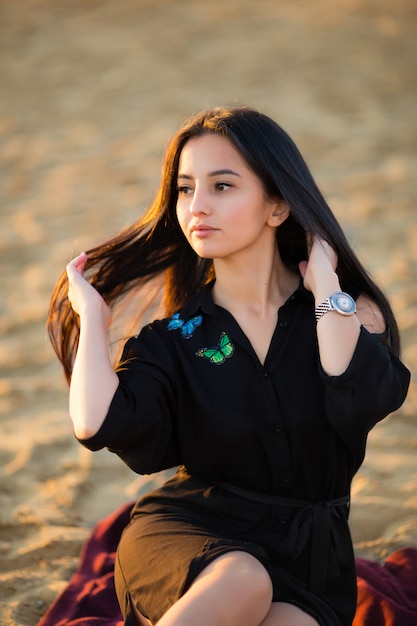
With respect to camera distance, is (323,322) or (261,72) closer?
(323,322)

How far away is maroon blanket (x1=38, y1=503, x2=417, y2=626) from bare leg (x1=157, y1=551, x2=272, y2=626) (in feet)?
2.66

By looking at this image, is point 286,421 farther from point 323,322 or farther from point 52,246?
point 52,246

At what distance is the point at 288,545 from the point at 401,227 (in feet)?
12.9

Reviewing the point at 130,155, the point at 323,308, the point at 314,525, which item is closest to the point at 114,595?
the point at 314,525

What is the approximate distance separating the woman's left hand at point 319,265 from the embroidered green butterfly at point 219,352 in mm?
269

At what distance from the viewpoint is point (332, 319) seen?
229 cm

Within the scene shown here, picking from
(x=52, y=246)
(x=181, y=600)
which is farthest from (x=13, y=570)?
(x=52, y=246)

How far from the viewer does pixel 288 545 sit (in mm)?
2332

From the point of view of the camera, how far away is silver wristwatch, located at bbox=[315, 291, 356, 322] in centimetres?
230

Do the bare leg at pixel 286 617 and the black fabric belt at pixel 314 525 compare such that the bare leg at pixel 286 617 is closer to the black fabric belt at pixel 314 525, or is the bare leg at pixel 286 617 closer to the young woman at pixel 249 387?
the young woman at pixel 249 387

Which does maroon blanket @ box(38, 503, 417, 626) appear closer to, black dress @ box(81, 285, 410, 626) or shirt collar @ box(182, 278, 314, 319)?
black dress @ box(81, 285, 410, 626)

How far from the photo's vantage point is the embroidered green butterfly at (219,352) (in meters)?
2.41

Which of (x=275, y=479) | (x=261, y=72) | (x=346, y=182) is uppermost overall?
(x=261, y=72)

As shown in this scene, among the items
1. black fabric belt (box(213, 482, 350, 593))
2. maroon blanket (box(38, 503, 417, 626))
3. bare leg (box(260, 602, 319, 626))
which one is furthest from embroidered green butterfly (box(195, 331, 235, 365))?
maroon blanket (box(38, 503, 417, 626))
